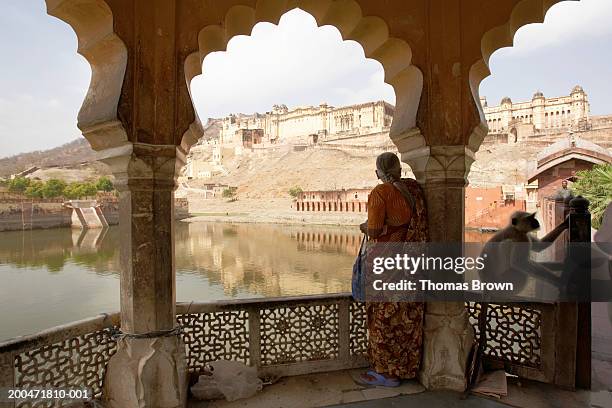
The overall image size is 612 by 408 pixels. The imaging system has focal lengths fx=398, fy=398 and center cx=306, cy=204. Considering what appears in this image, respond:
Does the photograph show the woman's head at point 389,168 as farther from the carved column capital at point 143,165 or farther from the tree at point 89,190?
the tree at point 89,190

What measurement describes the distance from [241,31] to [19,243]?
123ft

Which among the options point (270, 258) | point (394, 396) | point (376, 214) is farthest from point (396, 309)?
point (270, 258)

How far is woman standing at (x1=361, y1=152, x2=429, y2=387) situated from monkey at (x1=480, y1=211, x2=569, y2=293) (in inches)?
28.2

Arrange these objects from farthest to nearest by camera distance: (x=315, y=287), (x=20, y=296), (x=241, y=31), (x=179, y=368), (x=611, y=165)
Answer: (x=315, y=287), (x=20, y=296), (x=611, y=165), (x=241, y=31), (x=179, y=368)

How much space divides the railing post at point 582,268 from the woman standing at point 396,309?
0.96 m

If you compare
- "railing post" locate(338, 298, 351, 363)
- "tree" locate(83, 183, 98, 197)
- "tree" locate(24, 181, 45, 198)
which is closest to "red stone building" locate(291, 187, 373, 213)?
"tree" locate(83, 183, 98, 197)

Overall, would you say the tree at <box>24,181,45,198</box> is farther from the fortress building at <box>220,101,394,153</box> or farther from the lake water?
the fortress building at <box>220,101,394,153</box>

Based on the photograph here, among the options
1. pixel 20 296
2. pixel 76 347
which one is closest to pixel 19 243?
pixel 20 296

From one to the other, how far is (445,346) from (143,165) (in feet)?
7.43

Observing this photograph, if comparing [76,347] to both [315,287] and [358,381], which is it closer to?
[358,381]

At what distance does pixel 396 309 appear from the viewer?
106 inches

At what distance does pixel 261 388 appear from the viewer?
8.82ft

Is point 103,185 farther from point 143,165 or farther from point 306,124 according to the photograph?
point 143,165

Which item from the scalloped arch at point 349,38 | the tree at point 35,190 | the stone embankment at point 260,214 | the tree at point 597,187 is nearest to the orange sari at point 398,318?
the scalloped arch at point 349,38
